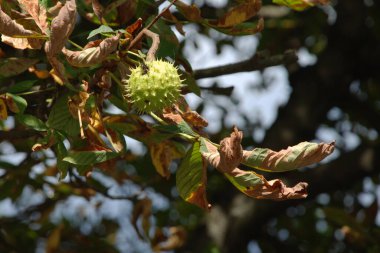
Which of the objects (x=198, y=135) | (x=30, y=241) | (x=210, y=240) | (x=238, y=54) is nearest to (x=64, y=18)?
(x=198, y=135)

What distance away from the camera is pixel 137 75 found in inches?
53.0

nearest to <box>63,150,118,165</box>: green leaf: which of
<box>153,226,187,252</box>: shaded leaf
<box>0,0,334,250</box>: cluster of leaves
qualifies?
<box>0,0,334,250</box>: cluster of leaves

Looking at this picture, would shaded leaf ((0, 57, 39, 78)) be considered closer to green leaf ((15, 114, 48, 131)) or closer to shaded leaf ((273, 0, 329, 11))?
green leaf ((15, 114, 48, 131))

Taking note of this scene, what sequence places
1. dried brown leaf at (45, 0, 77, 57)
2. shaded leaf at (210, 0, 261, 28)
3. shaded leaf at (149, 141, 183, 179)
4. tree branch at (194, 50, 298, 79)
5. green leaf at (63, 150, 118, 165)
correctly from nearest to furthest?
1. dried brown leaf at (45, 0, 77, 57)
2. green leaf at (63, 150, 118, 165)
3. shaded leaf at (210, 0, 261, 28)
4. shaded leaf at (149, 141, 183, 179)
5. tree branch at (194, 50, 298, 79)

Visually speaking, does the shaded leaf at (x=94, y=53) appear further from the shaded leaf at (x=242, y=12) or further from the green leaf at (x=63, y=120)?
the shaded leaf at (x=242, y=12)

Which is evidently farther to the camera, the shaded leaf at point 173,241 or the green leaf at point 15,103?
the shaded leaf at point 173,241

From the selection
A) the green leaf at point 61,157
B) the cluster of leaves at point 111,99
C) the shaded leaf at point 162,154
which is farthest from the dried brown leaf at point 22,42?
the shaded leaf at point 162,154

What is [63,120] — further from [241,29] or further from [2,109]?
[241,29]

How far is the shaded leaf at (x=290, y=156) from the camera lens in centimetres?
125

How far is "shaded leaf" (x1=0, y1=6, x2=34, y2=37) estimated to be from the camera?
1.24 m

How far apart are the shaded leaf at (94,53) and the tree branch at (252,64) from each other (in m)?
0.73

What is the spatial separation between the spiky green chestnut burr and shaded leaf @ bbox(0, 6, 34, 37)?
0.24 meters

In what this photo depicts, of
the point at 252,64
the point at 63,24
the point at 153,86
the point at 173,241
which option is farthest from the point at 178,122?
the point at 173,241

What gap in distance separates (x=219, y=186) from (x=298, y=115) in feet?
2.06
